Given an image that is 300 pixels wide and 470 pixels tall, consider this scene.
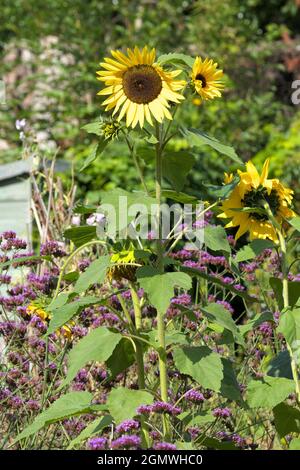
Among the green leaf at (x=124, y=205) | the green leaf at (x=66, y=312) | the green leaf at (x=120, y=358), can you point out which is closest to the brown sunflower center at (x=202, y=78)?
the green leaf at (x=124, y=205)

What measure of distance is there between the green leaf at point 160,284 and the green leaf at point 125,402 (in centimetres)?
28

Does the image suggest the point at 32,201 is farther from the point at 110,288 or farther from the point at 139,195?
the point at 139,195

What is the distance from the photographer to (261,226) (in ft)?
11.1

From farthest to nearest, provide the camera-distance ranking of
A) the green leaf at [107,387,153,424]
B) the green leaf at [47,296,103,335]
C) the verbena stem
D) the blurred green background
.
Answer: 1. the blurred green background
2. the verbena stem
3. the green leaf at [47,296,103,335]
4. the green leaf at [107,387,153,424]

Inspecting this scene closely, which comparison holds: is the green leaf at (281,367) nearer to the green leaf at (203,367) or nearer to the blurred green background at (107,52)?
the green leaf at (203,367)

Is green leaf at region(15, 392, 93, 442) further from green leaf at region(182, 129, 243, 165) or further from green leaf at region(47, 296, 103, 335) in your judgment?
green leaf at region(182, 129, 243, 165)

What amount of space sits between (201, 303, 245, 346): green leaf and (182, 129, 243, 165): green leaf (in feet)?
1.52

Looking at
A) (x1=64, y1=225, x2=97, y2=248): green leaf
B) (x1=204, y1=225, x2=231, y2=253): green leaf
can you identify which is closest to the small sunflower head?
(x1=64, y1=225, x2=97, y2=248): green leaf

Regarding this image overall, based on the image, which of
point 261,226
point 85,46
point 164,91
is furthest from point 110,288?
point 85,46

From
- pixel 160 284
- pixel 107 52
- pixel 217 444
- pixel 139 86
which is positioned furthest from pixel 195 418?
pixel 107 52

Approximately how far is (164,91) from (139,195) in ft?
1.12

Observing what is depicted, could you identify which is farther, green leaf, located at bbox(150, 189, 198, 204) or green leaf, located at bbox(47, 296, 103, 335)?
green leaf, located at bbox(150, 189, 198, 204)

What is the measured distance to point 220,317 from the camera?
297 cm

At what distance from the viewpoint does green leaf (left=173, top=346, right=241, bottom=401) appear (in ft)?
9.29
